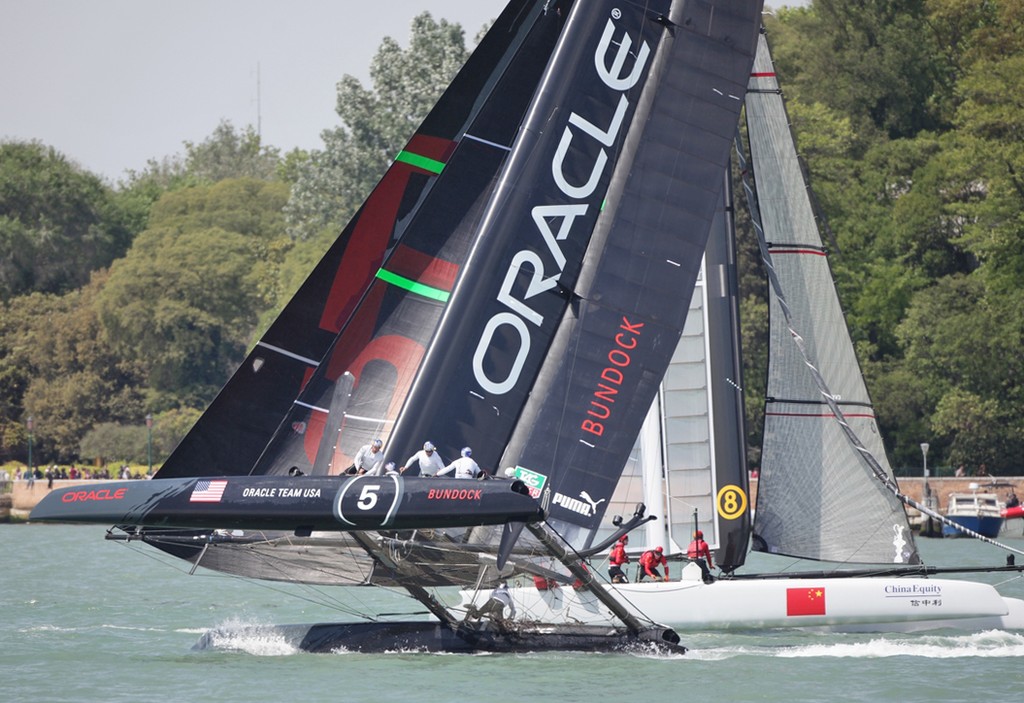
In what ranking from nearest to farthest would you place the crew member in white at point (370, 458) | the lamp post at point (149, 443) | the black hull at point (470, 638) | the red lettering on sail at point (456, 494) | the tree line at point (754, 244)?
the red lettering on sail at point (456, 494)
the crew member in white at point (370, 458)
the black hull at point (470, 638)
the tree line at point (754, 244)
the lamp post at point (149, 443)

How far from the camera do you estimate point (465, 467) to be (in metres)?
18.8

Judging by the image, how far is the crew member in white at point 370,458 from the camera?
19422 millimetres

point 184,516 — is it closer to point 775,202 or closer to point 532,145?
point 532,145

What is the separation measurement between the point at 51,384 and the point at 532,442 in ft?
211

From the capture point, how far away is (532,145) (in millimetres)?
20375

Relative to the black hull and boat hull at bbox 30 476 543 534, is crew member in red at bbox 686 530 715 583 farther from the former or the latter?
boat hull at bbox 30 476 543 534

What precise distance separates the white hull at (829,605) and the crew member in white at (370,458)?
4.93m

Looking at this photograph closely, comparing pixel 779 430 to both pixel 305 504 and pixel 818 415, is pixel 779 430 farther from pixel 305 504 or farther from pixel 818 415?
pixel 305 504

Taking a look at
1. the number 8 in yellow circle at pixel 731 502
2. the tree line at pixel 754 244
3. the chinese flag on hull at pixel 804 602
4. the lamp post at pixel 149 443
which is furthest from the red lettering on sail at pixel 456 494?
the lamp post at pixel 149 443

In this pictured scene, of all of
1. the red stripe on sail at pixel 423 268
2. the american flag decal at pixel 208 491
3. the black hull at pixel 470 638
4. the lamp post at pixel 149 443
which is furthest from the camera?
the lamp post at pixel 149 443

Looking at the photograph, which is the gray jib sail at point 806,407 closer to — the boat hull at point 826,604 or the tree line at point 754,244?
the boat hull at point 826,604

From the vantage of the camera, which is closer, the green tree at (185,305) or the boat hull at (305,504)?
the boat hull at (305,504)

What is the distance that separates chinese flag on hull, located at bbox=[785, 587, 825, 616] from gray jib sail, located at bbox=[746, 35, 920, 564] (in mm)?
1633

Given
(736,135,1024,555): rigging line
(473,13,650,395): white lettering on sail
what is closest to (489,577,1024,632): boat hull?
(736,135,1024,555): rigging line
